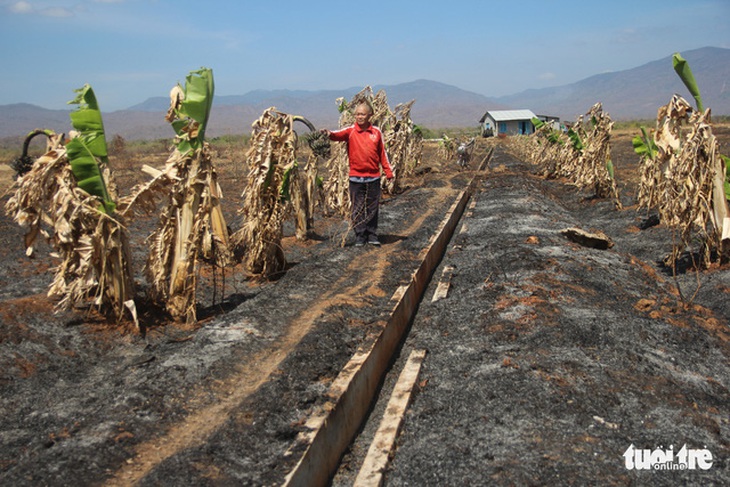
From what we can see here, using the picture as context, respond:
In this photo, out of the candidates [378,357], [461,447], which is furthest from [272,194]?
[461,447]

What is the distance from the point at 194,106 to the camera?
654 cm

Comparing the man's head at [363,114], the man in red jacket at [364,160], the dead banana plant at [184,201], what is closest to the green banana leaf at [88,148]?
the dead banana plant at [184,201]

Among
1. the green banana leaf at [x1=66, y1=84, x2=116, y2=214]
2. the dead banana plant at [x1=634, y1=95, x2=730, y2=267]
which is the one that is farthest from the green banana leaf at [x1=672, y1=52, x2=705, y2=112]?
the green banana leaf at [x1=66, y1=84, x2=116, y2=214]

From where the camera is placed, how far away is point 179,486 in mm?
3428

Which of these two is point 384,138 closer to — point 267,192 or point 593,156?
point 593,156

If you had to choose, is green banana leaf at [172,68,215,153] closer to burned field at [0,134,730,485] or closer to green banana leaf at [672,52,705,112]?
burned field at [0,134,730,485]

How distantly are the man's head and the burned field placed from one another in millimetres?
1785

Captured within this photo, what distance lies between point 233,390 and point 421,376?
1631 millimetres

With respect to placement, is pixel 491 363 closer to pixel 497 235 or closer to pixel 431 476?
pixel 431 476

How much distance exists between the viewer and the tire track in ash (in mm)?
3717

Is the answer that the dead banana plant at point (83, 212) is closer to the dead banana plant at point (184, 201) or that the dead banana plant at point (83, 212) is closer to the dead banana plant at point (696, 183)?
the dead banana plant at point (184, 201)

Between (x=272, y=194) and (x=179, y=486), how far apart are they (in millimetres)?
5158

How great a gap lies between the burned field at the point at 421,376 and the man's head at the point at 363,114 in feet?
5.86

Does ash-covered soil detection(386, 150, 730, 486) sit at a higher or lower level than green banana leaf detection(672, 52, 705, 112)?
lower
